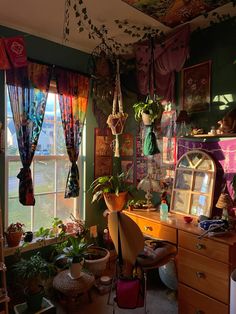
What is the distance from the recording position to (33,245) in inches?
101

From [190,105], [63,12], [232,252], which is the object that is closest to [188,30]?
[190,105]

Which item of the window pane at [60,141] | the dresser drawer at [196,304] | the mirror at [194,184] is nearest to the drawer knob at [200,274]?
the dresser drawer at [196,304]

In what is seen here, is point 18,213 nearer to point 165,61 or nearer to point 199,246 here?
point 199,246

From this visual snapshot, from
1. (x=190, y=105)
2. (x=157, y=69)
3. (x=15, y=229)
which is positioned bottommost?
(x=15, y=229)

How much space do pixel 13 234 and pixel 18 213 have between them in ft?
0.91

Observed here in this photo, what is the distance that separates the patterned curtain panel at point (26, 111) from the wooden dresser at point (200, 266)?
1321mm

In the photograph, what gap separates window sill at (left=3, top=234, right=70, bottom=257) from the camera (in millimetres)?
2367

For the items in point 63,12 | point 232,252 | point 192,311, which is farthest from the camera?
point 63,12

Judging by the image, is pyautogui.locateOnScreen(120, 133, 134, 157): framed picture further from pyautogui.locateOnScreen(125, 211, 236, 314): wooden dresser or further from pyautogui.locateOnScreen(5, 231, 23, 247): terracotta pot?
pyautogui.locateOnScreen(5, 231, 23, 247): terracotta pot

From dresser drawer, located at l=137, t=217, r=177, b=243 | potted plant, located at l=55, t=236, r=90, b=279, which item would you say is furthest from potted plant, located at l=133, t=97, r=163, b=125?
potted plant, located at l=55, t=236, r=90, b=279

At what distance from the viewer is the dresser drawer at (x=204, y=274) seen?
6.09 ft

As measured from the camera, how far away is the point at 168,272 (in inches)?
97.2

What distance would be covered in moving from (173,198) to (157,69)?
1395 millimetres

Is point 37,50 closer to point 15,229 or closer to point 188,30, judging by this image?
point 188,30
